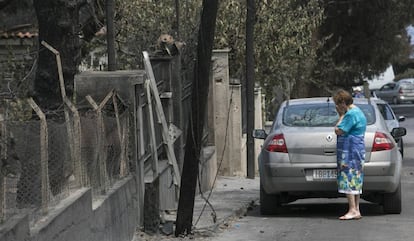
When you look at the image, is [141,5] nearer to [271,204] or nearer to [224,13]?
[224,13]

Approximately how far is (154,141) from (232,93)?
764cm

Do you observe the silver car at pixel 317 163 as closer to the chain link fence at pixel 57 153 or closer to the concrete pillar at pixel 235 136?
the chain link fence at pixel 57 153

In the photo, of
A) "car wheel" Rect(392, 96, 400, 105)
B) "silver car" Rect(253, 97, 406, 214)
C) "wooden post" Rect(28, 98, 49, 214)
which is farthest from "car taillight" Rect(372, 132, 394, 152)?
"car wheel" Rect(392, 96, 400, 105)

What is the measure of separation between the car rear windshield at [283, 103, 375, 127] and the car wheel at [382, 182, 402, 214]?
0.98 metres

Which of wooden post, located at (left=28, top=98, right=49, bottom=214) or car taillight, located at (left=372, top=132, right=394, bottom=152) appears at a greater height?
wooden post, located at (left=28, top=98, right=49, bottom=214)

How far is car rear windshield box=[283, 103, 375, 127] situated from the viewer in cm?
1110

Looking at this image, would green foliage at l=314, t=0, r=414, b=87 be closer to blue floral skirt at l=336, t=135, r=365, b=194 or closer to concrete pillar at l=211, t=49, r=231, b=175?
concrete pillar at l=211, t=49, r=231, b=175

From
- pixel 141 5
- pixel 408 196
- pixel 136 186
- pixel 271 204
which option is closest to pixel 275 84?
pixel 141 5

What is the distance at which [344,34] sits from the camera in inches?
1453

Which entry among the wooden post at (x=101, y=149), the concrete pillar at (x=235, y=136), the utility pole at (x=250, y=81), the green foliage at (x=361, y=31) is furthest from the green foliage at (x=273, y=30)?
the wooden post at (x=101, y=149)

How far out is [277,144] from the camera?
1076cm

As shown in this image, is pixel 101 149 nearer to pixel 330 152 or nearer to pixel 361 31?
pixel 330 152

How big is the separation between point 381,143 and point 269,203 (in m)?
1.73

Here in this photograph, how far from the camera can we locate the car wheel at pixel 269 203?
1115 cm
